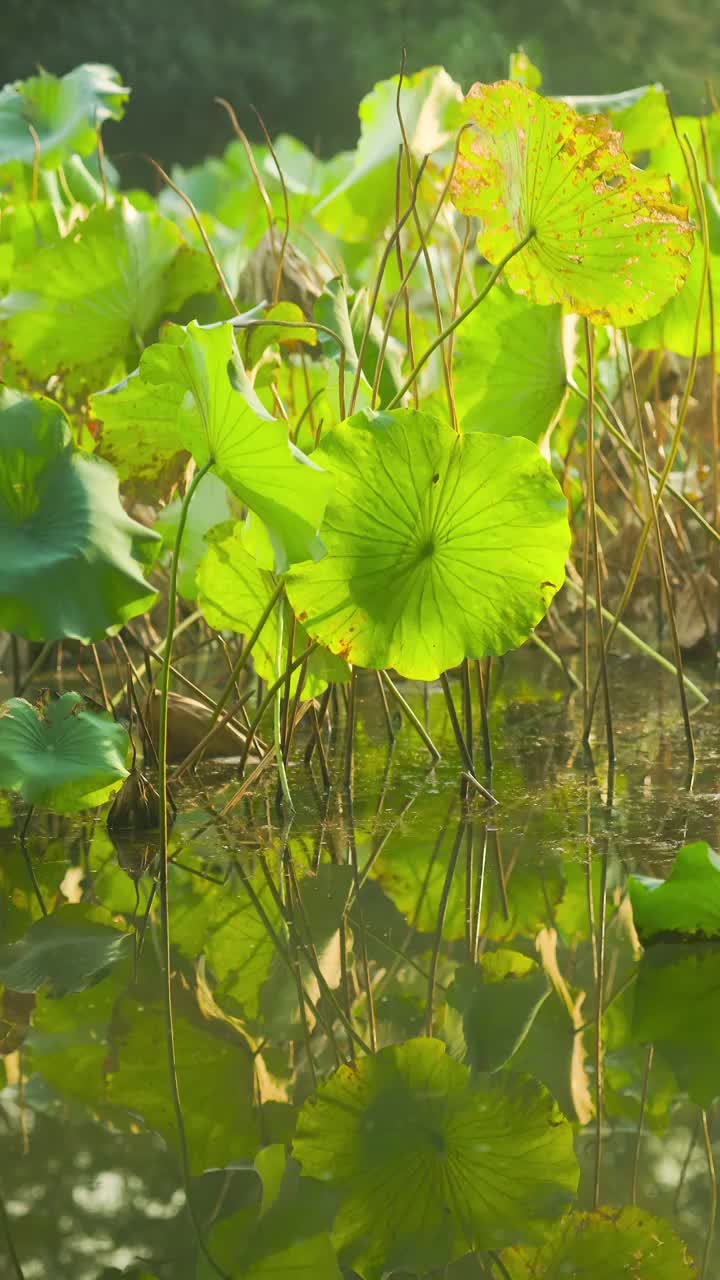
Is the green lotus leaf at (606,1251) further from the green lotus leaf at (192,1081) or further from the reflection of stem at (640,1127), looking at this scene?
the green lotus leaf at (192,1081)

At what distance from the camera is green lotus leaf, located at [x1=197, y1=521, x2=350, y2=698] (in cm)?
114

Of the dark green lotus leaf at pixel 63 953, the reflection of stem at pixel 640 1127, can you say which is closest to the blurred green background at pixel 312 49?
the dark green lotus leaf at pixel 63 953

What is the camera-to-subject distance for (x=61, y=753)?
1.01m

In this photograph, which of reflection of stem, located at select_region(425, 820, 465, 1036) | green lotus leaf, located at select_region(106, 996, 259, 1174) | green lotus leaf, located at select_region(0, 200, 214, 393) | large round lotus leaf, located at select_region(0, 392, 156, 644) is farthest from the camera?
green lotus leaf, located at select_region(0, 200, 214, 393)

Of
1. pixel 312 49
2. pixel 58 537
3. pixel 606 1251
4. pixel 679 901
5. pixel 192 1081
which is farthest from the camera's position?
pixel 312 49

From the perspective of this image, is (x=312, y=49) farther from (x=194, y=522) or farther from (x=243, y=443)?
(x=243, y=443)

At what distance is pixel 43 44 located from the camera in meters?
7.35

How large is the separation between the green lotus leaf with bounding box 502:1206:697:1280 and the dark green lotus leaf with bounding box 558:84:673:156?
1.20 metres

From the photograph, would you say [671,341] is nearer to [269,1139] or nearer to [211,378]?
[211,378]

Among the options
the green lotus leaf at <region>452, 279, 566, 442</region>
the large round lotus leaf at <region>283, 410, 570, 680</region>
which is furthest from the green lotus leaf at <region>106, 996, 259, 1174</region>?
the green lotus leaf at <region>452, 279, 566, 442</region>

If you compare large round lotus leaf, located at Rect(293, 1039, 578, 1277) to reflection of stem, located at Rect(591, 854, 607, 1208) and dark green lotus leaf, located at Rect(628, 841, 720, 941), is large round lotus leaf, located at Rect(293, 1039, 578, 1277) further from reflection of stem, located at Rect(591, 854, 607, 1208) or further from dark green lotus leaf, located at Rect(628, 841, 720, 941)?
dark green lotus leaf, located at Rect(628, 841, 720, 941)

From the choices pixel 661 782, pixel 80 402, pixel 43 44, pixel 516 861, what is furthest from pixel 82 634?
pixel 43 44

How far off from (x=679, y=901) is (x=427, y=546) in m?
0.31

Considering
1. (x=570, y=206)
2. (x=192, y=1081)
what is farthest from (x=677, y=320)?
(x=192, y=1081)
